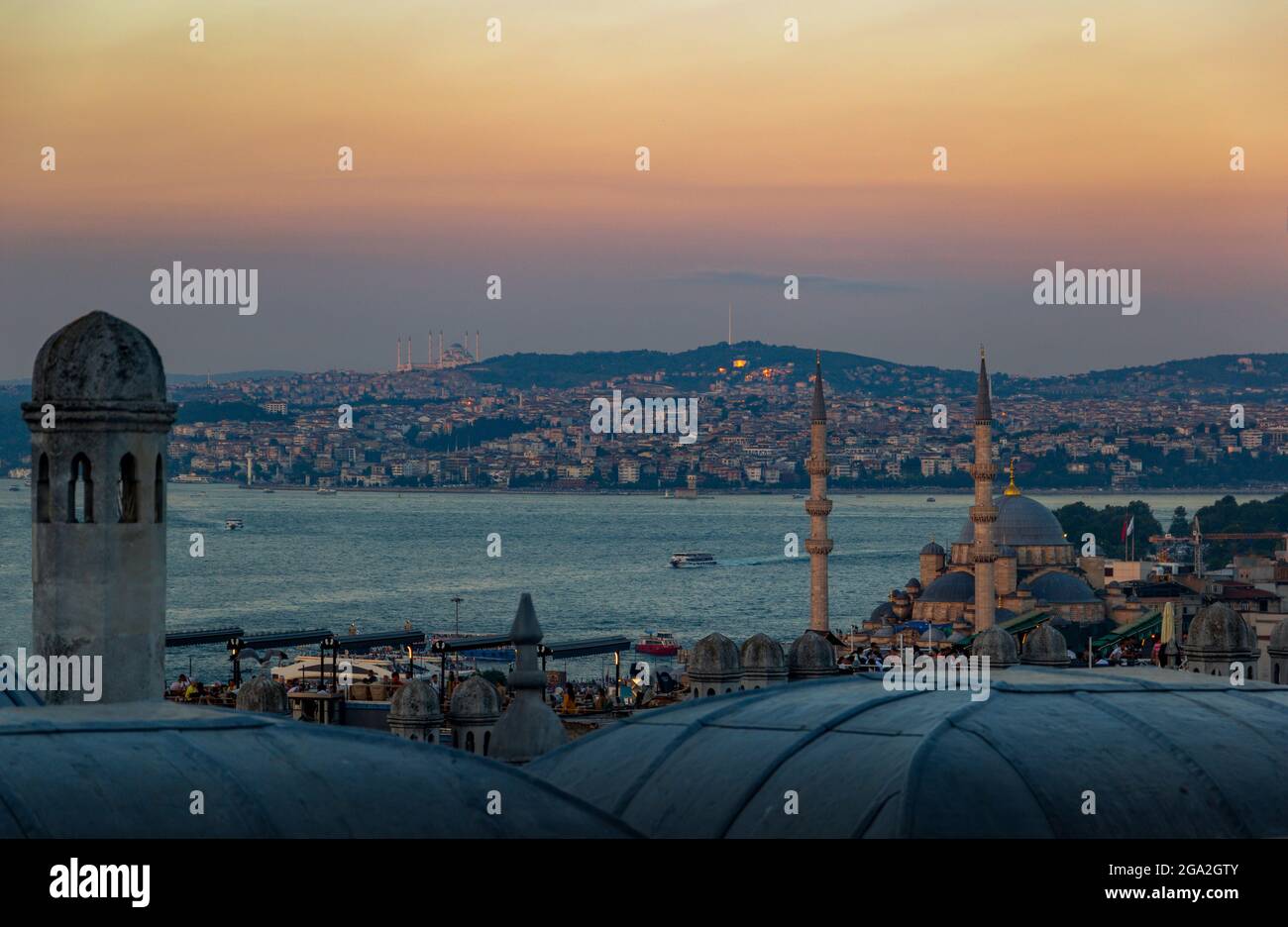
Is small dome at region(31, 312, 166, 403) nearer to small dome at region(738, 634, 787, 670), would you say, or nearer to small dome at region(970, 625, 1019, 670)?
small dome at region(738, 634, 787, 670)

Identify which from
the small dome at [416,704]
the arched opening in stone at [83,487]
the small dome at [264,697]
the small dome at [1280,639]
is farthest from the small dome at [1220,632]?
the arched opening in stone at [83,487]

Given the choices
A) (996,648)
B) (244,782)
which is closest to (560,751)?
(244,782)

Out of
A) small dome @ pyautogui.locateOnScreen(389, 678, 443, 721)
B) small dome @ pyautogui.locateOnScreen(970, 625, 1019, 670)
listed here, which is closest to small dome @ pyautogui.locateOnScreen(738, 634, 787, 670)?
small dome @ pyautogui.locateOnScreen(970, 625, 1019, 670)

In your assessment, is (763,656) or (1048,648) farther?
(1048,648)

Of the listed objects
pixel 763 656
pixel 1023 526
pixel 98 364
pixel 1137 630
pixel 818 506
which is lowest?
pixel 1137 630

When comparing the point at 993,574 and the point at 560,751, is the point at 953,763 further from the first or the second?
the point at 993,574

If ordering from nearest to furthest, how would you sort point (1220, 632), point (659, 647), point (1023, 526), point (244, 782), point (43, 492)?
1. point (244, 782)
2. point (43, 492)
3. point (1220, 632)
4. point (659, 647)
5. point (1023, 526)
